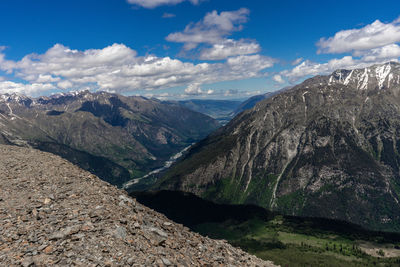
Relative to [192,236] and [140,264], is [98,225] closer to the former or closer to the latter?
[140,264]

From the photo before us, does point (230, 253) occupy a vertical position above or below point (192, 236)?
below

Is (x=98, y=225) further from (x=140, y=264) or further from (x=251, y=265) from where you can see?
(x=251, y=265)

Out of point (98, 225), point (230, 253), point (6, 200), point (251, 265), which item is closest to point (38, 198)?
point (6, 200)

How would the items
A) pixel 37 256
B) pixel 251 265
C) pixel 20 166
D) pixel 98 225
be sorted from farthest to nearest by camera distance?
pixel 20 166 → pixel 251 265 → pixel 98 225 → pixel 37 256

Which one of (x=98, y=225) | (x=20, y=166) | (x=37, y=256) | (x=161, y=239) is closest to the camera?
(x=37, y=256)

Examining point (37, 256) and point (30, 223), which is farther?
point (30, 223)

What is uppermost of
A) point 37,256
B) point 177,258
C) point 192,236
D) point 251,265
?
point 37,256

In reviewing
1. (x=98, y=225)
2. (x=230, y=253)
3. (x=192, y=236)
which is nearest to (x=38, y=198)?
(x=98, y=225)
